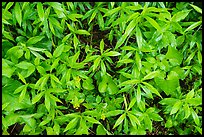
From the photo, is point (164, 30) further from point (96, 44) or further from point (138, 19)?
point (96, 44)

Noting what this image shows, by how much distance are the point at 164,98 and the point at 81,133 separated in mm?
588

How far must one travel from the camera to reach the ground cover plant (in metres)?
2.05

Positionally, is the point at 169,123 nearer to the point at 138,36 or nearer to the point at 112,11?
the point at 138,36

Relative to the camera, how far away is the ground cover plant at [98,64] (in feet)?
6.72

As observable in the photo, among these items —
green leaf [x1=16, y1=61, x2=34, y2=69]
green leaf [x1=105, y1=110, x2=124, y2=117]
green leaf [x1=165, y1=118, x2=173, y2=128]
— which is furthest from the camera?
green leaf [x1=165, y1=118, x2=173, y2=128]

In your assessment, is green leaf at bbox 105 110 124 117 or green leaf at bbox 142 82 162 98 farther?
green leaf at bbox 105 110 124 117

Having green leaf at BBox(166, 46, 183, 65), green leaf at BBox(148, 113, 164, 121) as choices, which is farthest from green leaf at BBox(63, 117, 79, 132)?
green leaf at BBox(166, 46, 183, 65)

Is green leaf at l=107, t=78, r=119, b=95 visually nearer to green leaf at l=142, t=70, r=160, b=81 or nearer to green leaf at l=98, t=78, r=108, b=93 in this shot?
green leaf at l=98, t=78, r=108, b=93

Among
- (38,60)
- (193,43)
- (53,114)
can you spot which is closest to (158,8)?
(193,43)

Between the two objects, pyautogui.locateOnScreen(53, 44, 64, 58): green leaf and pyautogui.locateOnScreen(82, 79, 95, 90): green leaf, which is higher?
pyautogui.locateOnScreen(53, 44, 64, 58): green leaf

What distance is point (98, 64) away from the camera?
2135mm

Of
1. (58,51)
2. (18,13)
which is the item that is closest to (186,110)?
(58,51)

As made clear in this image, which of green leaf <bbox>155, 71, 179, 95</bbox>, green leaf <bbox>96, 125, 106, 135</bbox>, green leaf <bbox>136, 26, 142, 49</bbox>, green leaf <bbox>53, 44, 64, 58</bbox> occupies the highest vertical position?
green leaf <bbox>136, 26, 142, 49</bbox>

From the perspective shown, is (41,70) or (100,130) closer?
(41,70)
